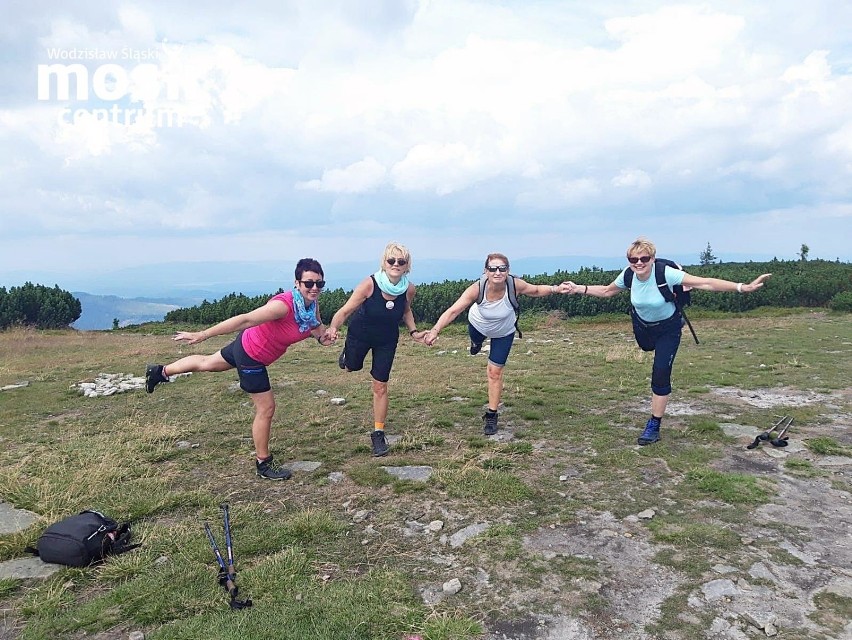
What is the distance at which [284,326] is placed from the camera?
6.77 meters

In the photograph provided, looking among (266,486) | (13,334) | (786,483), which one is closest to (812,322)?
(786,483)

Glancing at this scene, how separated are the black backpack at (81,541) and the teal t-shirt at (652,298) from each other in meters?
6.74

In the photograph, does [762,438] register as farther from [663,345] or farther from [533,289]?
[533,289]

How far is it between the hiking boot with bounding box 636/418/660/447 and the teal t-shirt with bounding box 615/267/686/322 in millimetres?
1504

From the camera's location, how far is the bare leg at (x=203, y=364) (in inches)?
284

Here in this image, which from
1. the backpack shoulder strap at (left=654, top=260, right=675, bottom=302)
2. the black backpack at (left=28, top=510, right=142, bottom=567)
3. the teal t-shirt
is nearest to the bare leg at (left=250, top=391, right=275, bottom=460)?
the black backpack at (left=28, top=510, right=142, bottom=567)

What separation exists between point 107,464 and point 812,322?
2785 centimetres

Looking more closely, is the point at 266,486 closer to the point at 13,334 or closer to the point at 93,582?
the point at 93,582

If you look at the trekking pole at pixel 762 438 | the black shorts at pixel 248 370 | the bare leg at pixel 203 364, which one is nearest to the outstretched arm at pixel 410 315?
the black shorts at pixel 248 370

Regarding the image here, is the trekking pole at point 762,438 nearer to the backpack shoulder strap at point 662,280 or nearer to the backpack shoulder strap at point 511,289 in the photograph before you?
the backpack shoulder strap at point 662,280

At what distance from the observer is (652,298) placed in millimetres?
7512

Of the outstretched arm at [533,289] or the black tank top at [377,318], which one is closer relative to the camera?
the black tank top at [377,318]

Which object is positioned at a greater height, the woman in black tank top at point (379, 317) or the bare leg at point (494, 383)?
the woman in black tank top at point (379, 317)

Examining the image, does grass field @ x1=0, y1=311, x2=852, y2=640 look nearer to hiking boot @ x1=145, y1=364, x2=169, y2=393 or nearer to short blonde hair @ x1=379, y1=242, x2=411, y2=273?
hiking boot @ x1=145, y1=364, x2=169, y2=393
